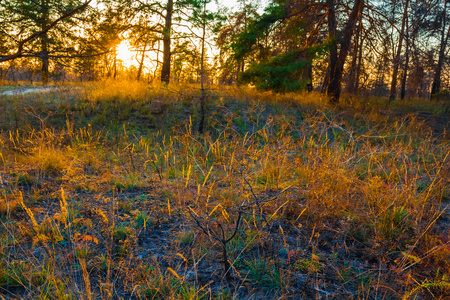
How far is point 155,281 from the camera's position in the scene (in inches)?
67.8

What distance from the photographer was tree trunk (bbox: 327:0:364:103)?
8984 millimetres

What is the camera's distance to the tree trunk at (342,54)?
8984mm

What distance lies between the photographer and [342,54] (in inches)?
374

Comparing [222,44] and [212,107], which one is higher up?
[222,44]

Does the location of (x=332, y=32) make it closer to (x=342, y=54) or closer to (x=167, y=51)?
(x=342, y=54)

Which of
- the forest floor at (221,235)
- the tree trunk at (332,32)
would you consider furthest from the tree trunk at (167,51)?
the forest floor at (221,235)

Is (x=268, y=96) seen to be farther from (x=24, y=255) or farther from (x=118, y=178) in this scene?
(x=24, y=255)

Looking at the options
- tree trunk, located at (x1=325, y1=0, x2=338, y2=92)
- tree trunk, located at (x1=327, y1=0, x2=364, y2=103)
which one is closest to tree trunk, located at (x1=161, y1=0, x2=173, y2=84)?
tree trunk, located at (x1=325, y1=0, x2=338, y2=92)

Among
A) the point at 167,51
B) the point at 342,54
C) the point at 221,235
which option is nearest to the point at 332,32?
the point at 342,54

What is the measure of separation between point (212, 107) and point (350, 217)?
21.6 ft

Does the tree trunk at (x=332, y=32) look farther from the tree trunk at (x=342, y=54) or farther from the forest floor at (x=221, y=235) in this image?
the forest floor at (x=221, y=235)

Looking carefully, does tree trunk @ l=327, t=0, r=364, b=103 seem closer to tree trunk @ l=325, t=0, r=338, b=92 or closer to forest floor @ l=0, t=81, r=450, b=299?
tree trunk @ l=325, t=0, r=338, b=92

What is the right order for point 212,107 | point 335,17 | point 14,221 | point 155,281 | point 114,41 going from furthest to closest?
point 335,17
point 212,107
point 114,41
point 14,221
point 155,281

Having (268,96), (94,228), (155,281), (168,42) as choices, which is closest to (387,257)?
(155,281)
